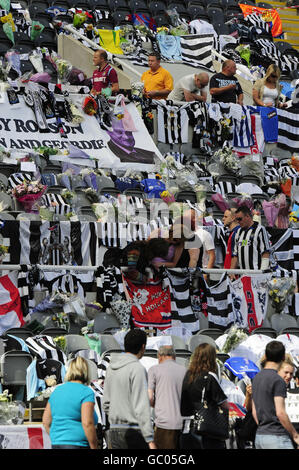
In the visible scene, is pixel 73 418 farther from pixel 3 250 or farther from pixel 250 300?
pixel 250 300

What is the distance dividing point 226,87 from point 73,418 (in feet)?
37.7

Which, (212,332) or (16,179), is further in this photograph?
(16,179)

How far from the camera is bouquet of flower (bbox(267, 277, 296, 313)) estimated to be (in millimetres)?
14172

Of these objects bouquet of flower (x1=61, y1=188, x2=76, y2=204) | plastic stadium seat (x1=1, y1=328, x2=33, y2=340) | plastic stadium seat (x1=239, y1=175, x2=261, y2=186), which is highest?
plastic stadium seat (x1=239, y1=175, x2=261, y2=186)

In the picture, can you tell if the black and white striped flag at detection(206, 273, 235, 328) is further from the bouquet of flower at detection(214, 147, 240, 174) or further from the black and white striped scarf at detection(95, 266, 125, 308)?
the bouquet of flower at detection(214, 147, 240, 174)

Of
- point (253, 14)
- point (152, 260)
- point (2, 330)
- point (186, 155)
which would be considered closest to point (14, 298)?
point (2, 330)

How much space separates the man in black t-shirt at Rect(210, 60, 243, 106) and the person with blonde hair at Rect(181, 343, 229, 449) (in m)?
10.4

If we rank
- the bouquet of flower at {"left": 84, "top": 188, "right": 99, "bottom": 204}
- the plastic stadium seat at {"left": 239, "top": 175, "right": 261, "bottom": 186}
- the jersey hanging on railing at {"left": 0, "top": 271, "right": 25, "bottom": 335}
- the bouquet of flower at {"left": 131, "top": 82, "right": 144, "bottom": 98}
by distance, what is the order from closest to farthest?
1. the jersey hanging on railing at {"left": 0, "top": 271, "right": 25, "bottom": 335}
2. the bouquet of flower at {"left": 84, "top": 188, "right": 99, "bottom": 204}
3. the plastic stadium seat at {"left": 239, "top": 175, "right": 261, "bottom": 186}
4. the bouquet of flower at {"left": 131, "top": 82, "right": 144, "bottom": 98}

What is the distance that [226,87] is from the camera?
19016 mm

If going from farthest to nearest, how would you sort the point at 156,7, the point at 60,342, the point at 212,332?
the point at 156,7 → the point at 212,332 → the point at 60,342

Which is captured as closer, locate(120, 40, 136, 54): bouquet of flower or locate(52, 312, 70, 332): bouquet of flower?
locate(52, 312, 70, 332): bouquet of flower

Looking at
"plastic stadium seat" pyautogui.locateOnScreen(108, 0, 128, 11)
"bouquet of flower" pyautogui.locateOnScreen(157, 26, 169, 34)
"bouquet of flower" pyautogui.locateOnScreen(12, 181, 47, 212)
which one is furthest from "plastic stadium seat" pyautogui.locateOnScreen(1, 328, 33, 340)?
"plastic stadium seat" pyautogui.locateOnScreen(108, 0, 128, 11)

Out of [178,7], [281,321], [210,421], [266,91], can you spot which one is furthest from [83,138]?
[210,421]

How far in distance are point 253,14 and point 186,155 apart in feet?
23.6
